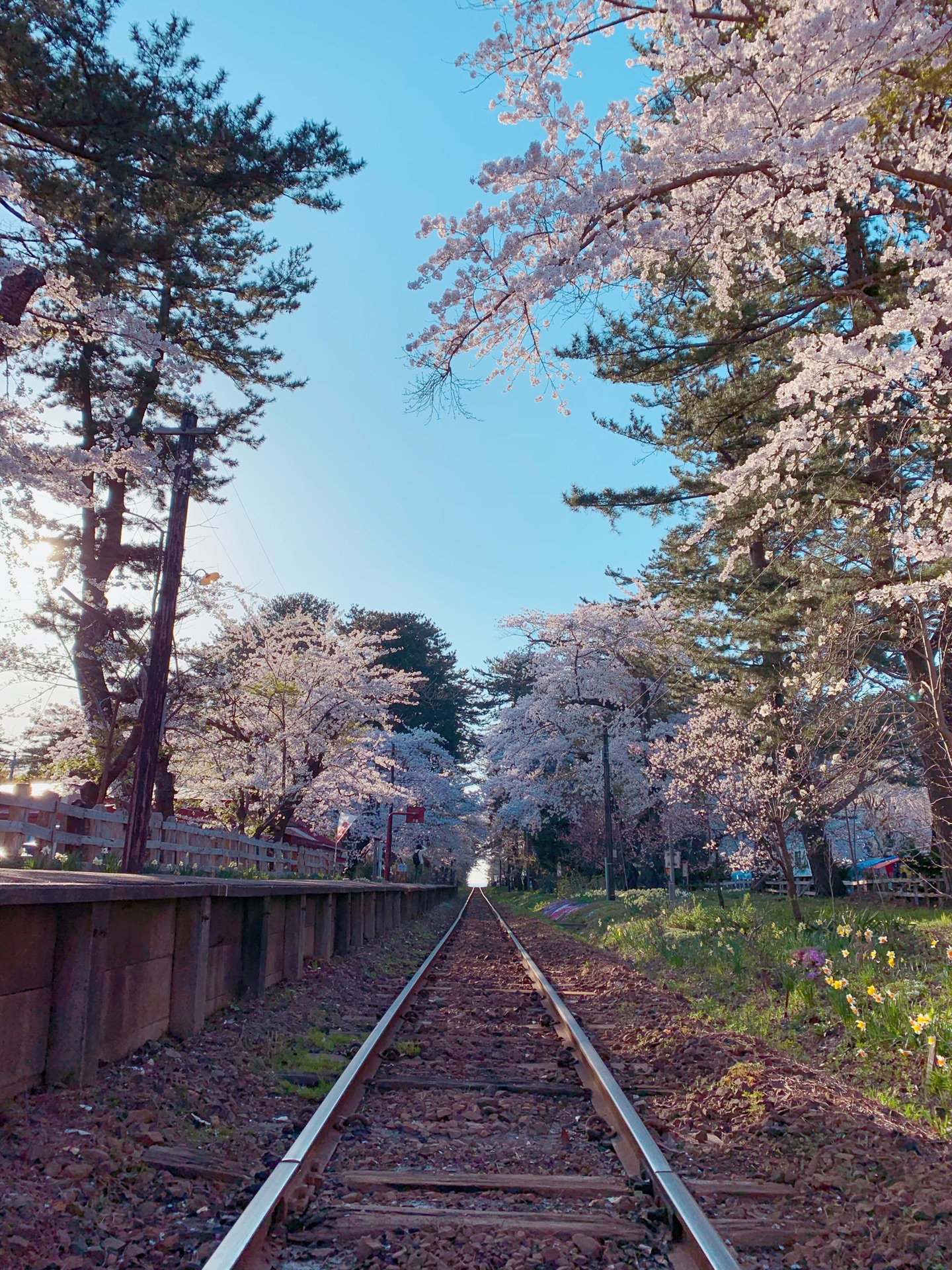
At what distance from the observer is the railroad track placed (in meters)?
3.42

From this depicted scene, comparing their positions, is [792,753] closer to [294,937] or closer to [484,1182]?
[294,937]

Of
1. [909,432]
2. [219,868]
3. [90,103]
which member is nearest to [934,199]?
[909,432]

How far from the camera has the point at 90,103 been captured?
38.3 feet

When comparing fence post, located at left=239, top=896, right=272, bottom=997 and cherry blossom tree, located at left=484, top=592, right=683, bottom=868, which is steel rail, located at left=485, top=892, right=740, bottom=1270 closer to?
fence post, located at left=239, top=896, right=272, bottom=997

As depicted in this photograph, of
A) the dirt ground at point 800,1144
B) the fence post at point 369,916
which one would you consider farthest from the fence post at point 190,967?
the fence post at point 369,916

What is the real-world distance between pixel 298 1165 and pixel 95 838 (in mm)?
10437

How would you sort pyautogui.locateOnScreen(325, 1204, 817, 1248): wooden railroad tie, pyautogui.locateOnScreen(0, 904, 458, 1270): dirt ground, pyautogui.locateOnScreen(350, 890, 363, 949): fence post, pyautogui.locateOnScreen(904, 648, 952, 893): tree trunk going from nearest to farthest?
1. pyautogui.locateOnScreen(0, 904, 458, 1270): dirt ground
2. pyautogui.locateOnScreen(325, 1204, 817, 1248): wooden railroad tie
3. pyautogui.locateOnScreen(904, 648, 952, 893): tree trunk
4. pyautogui.locateOnScreen(350, 890, 363, 949): fence post

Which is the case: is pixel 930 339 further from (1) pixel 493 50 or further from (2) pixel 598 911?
(2) pixel 598 911

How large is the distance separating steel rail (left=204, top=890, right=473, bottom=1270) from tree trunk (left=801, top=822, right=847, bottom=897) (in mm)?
13926

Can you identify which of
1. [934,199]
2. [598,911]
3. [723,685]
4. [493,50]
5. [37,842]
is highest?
[493,50]

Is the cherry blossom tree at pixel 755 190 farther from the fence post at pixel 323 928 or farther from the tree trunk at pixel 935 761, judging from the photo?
the fence post at pixel 323 928

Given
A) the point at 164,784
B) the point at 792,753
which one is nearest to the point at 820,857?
the point at 792,753

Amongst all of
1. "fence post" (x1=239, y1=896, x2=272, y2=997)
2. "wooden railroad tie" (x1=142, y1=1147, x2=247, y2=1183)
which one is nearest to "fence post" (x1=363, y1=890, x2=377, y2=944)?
"fence post" (x1=239, y1=896, x2=272, y2=997)

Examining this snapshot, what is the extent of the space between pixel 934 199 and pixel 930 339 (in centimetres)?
130
